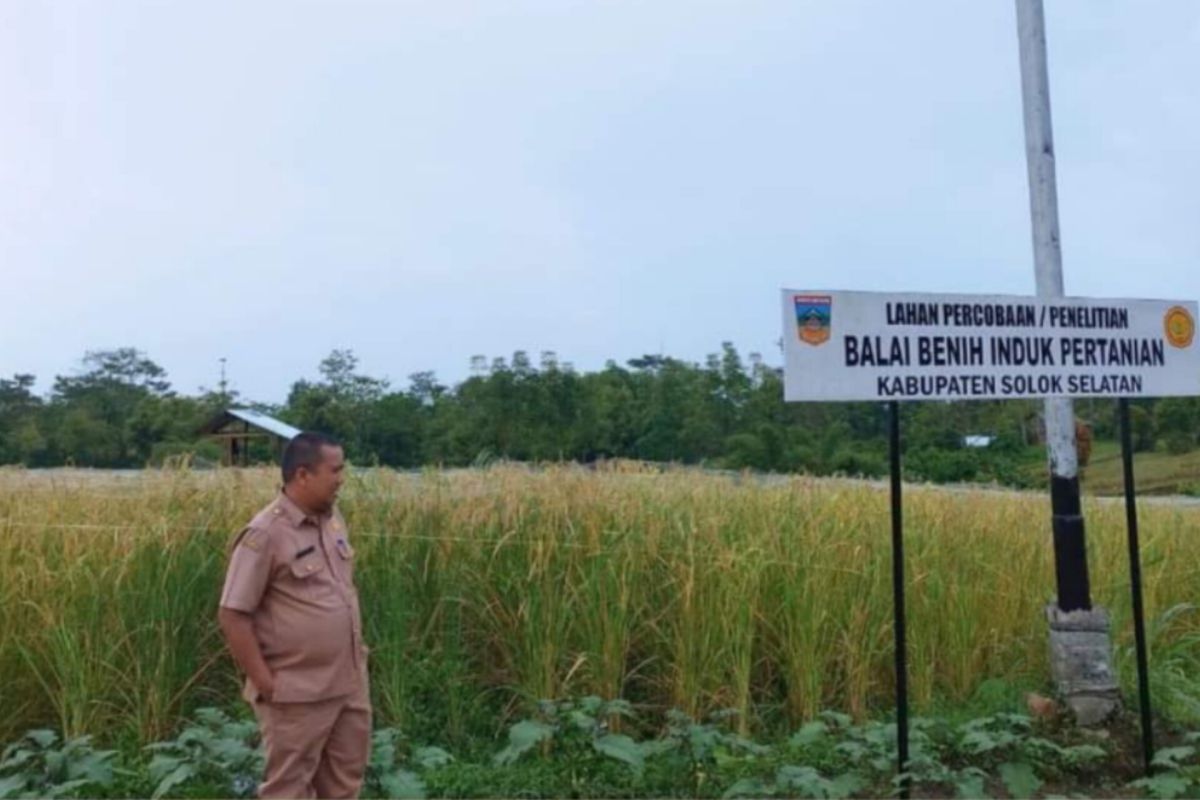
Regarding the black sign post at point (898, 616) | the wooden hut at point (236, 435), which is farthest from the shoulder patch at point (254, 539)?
the wooden hut at point (236, 435)

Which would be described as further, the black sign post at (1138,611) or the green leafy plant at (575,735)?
the black sign post at (1138,611)

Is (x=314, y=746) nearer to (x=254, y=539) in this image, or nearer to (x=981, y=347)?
(x=254, y=539)

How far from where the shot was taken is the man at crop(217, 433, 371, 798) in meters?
3.66

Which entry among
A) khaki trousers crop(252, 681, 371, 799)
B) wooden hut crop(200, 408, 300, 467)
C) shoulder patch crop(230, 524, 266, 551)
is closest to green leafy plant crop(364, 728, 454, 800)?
khaki trousers crop(252, 681, 371, 799)

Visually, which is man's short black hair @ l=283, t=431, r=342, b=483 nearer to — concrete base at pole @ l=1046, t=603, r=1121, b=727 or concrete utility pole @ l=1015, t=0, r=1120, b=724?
concrete utility pole @ l=1015, t=0, r=1120, b=724

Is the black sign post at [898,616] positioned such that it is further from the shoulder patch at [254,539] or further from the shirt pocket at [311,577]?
the shoulder patch at [254,539]

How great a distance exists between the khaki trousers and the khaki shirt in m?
0.06

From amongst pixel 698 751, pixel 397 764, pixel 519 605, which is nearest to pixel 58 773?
pixel 397 764

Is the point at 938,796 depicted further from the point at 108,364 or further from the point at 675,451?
the point at 108,364

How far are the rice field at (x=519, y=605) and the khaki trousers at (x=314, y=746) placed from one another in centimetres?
174

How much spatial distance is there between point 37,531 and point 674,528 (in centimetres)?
365

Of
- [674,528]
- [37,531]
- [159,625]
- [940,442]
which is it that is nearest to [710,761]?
[674,528]

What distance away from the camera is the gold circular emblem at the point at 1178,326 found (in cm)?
543

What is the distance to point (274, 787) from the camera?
3725 mm
